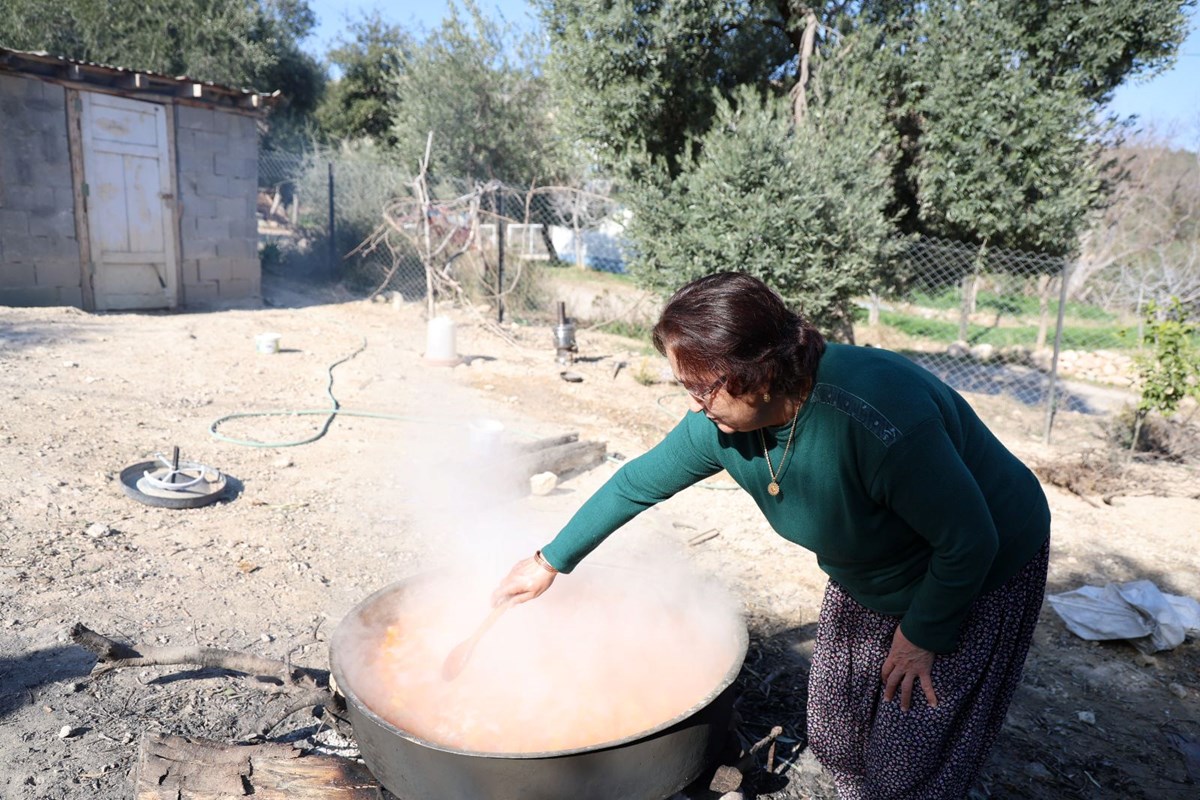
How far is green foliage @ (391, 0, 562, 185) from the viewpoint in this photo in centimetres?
1354

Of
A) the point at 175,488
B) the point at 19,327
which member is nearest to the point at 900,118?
the point at 175,488

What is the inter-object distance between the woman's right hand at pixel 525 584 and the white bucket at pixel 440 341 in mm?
5866

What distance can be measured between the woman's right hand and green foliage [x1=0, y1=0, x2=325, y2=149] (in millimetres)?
17120

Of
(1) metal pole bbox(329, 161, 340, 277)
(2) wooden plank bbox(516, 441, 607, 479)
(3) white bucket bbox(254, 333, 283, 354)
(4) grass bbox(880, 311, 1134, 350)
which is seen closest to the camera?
(2) wooden plank bbox(516, 441, 607, 479)

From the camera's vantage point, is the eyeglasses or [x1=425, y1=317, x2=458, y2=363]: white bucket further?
[x1=425, y1=317, x2=458, y2=363]: white bucket

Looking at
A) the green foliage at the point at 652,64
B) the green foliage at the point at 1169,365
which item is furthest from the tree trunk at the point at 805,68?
the green foliage at the point at 1169,365

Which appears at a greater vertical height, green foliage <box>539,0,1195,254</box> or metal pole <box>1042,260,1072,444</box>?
green foliage <box>539,0,1195,254</box>

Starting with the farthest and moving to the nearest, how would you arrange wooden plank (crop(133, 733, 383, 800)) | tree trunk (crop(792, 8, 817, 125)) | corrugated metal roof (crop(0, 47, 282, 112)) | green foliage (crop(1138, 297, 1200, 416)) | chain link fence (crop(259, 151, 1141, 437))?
1. chain link fence (crop(259, 151, 1141, 437))
2. tree trunk (crop(792, 8, 817, 125))
3. corrugated metal roof (crop(0, 47, 282, 112))
4. green foliage (crop(1138, 297, 1200, 416))
5. wooden plank (crop(133, 733, 383, 800))

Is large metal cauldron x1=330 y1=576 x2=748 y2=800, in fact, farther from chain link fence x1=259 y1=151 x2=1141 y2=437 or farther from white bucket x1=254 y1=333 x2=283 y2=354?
chain link fence x1=259 y1=151 x2=1141 y2=437

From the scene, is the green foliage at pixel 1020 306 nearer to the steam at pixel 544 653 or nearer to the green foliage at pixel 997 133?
the green foliage at pixel 997 133

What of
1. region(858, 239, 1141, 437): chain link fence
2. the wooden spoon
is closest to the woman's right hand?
the wooden spoon

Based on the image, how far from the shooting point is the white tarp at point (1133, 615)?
10.1 ft

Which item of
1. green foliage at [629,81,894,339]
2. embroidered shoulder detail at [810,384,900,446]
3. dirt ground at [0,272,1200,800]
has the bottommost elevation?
dirt ground at [0,272,1200,800]

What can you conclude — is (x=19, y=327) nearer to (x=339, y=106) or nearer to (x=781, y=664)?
(x=781, y=664)
